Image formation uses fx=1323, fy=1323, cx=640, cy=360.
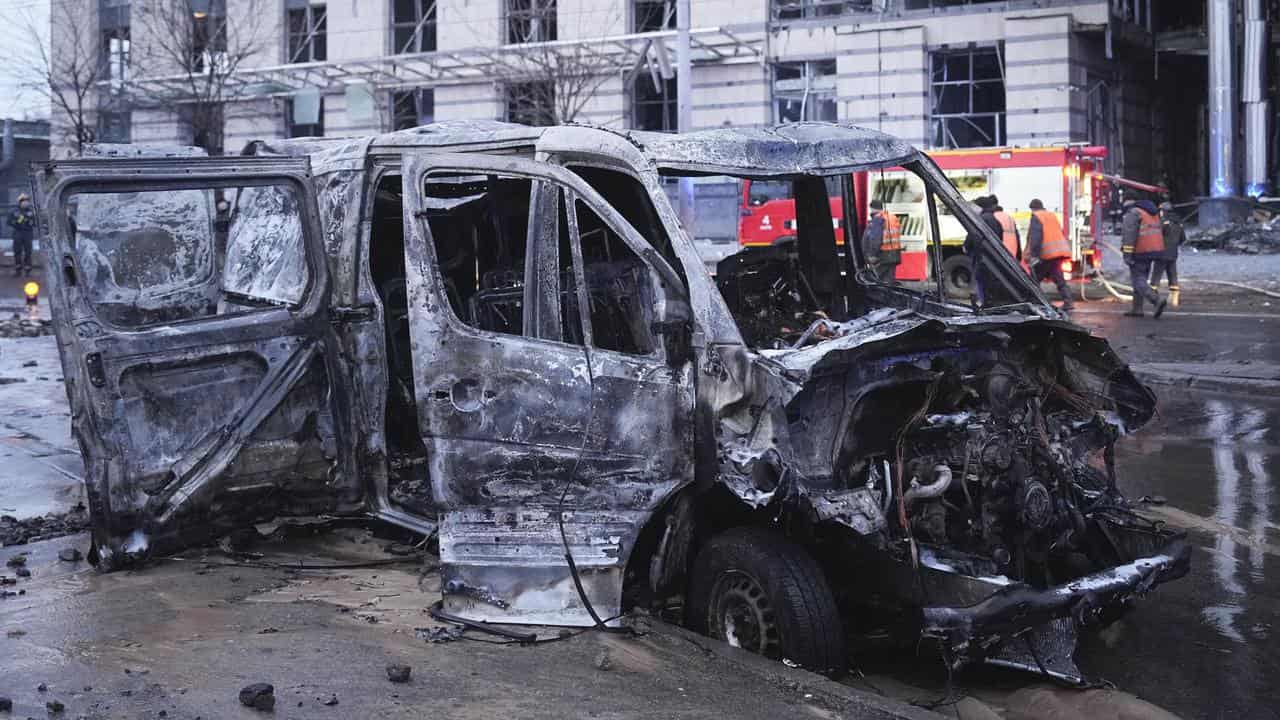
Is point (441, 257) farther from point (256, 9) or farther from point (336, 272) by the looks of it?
point (256, 9)

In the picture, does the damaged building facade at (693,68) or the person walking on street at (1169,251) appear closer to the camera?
the person walking on street at (1169,251)

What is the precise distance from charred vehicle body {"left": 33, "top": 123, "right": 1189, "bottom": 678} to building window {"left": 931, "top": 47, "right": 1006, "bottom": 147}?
24923 mm

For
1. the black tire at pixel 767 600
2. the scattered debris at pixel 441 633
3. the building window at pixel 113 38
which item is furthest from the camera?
the building window at pixel 113 38

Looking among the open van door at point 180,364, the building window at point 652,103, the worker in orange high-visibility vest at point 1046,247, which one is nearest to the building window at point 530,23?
the building window at point 652,103

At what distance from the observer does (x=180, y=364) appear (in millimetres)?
5918

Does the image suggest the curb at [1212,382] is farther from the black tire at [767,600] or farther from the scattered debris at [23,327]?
the scattered debris at [23,327]

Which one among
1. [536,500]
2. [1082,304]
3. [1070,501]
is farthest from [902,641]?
[1082,304]

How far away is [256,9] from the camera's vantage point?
37250 millimetres

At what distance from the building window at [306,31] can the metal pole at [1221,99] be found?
23.3 meters

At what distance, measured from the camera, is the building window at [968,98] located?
30.2 metres

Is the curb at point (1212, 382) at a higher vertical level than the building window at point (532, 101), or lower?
lower

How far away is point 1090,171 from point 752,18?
10363 millimetres

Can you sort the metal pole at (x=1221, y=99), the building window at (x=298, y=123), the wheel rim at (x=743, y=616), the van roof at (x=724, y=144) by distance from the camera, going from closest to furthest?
the wheel rim at (x=743, y=616) → the van roof at (x=724, y=144) → the metal pole at (x=1221, y=99) → the building window at (x=298, y=123)

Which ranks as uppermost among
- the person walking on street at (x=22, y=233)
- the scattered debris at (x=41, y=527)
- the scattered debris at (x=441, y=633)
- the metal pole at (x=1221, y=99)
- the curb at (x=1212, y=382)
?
the metal pole at (x=1221, y=99)
